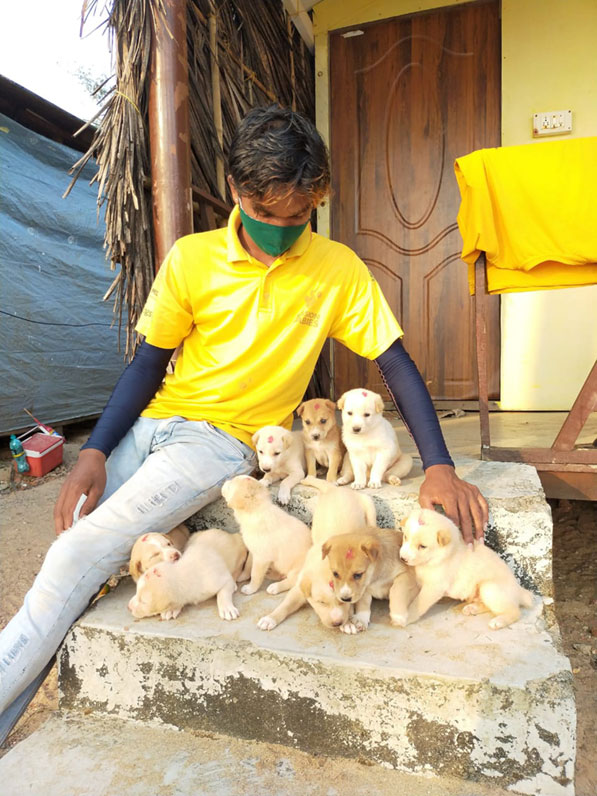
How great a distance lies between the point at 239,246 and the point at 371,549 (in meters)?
1.45

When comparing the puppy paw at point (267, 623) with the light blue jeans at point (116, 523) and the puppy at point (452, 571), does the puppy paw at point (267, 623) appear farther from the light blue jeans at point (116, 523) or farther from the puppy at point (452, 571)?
the light blue jeans at point (116, 523)

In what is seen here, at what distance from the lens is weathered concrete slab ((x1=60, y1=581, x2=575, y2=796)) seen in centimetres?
158

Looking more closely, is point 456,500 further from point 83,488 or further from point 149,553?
point 83,488

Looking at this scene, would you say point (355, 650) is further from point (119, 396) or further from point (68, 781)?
point (119, 396)

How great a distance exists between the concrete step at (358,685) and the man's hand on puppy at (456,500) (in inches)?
12.7

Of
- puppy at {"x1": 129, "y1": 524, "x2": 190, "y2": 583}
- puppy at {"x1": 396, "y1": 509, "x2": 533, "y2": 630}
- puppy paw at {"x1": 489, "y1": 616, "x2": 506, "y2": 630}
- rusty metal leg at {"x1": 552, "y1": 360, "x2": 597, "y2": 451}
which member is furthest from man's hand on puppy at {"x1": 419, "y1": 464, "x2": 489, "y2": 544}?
rusty metal leg at {"x1": 552, "y1": 360, "x2": 597, "y2": 451}

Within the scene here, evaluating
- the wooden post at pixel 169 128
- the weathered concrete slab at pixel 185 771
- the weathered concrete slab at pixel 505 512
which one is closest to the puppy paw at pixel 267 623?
the weathered concrete slab at pixel 185 771

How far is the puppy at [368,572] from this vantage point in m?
1.90

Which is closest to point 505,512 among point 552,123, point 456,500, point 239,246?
point 456,500

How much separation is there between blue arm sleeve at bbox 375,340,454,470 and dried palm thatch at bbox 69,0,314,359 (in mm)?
1851

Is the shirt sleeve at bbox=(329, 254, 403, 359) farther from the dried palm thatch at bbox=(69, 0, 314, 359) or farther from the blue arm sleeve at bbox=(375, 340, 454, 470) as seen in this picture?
the dried palm thatch at bbox=(69, 0, 314, 359)

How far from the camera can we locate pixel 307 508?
8.69 feet

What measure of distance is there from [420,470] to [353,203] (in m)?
4.04

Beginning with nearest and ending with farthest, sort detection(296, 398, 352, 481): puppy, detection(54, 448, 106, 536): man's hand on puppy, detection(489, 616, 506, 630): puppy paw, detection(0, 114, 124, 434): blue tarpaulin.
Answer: detection(489, 616, 506, 630): puppy paw, detection(54, 448, 106, 536): man's hand on puppy, detection(296, 398, 352, 481): puppy, detection(0, 114, 124, 434): blue tarpaulin
